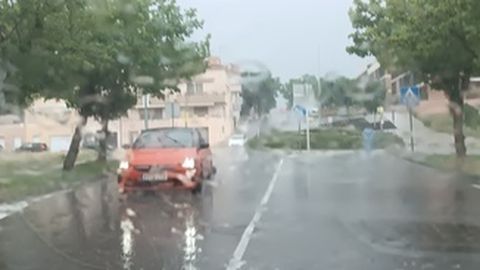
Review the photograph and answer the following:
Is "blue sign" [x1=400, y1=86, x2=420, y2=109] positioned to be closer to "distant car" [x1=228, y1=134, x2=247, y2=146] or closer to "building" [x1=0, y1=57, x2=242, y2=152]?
"building" [x1=0, y1=57, x2=242, y2=152]

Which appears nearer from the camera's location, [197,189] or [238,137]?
[197,189]

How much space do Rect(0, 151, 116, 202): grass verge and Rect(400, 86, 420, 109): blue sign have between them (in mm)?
10611

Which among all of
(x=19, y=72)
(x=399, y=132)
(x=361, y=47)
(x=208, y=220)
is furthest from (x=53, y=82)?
(x=399, y=132)

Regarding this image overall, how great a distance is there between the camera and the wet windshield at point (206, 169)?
377 inches

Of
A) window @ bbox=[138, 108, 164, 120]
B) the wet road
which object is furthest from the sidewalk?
the wet road

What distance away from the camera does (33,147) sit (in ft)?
161

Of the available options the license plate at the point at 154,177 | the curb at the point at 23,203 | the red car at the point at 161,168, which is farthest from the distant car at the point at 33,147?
the license plate at the point at 154,177

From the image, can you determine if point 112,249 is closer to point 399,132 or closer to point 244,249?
point 244,249

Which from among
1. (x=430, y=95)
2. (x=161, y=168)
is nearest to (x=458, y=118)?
(x=430, y=95)

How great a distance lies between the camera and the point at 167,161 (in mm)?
17250

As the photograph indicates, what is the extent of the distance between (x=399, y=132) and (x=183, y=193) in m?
25.8

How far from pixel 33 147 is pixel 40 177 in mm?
25960

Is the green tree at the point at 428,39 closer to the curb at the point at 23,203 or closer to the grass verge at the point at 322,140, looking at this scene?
the curb at the point at 23,203

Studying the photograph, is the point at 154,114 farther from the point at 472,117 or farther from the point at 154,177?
the point at 154,177
